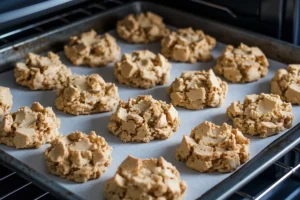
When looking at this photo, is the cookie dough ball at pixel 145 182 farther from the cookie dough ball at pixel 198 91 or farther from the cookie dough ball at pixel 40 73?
the cookie dough ball at pixel 40 73

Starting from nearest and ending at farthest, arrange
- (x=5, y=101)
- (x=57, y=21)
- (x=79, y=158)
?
(x=79, y=158), (x=5, y=101), (x=57, y=21)

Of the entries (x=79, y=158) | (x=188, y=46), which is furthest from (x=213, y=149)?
(x=188, y=46)

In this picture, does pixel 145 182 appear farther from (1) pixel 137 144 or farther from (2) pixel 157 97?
(2) pixel 157 97

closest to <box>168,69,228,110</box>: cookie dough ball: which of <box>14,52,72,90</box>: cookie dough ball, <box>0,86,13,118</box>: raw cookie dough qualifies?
<box>14,52,72,90</box>: cookie dough ball

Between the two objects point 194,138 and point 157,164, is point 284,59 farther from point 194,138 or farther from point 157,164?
point 157,164

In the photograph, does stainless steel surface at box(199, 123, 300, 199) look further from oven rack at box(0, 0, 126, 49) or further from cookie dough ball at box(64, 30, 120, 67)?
oven rack at box(0, 0, 126, 49)

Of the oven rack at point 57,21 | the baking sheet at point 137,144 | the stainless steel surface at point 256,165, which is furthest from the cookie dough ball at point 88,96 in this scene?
the stainless steel surface at point 256,165

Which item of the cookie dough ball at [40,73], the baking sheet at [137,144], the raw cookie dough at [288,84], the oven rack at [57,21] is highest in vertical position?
the oven rack at [57,21]
